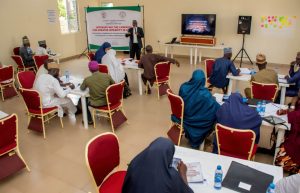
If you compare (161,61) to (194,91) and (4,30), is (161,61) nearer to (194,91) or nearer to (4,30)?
(194,91)

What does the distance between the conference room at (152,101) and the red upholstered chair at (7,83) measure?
0.03m

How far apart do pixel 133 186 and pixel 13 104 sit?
207 inches

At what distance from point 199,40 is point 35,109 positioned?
621cm

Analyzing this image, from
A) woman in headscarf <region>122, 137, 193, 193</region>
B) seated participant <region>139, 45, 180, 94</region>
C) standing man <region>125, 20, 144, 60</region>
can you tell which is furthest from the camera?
standing man <region>125, 20, 144, 60</region>

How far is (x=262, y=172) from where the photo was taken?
218 cm

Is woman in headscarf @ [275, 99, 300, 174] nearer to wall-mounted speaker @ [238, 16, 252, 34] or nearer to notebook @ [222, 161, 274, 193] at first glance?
notebook @ [222, 161, 274, 193]

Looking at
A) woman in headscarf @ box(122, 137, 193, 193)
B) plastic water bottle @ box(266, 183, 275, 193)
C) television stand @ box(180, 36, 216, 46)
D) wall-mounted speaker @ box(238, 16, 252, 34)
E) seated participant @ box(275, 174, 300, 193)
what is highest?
wall-mounted speaker @ box(238, 16, 252, 34)

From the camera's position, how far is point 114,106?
15.2 feet

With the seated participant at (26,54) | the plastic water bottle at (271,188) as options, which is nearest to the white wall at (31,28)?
the seated participant at (26,54)

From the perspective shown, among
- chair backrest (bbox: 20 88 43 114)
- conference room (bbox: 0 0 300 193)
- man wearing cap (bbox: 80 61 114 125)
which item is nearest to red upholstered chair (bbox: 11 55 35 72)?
conference room (bbox: 0 0 300 193)

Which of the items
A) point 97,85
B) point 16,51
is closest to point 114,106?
point 97,85

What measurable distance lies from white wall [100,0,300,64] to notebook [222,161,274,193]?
7357 mm

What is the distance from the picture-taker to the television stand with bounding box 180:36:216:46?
8938mm

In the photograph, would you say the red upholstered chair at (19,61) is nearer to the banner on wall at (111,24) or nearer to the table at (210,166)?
the banner on wall at (111,24)
